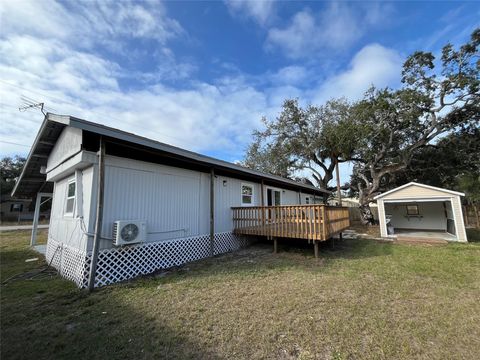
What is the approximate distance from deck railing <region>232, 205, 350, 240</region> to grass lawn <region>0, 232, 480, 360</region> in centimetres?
129

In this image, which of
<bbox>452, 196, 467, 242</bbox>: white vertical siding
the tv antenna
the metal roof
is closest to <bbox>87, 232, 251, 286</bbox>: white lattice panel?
the metal roof

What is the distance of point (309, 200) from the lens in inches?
675

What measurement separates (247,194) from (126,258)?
5.79 meters

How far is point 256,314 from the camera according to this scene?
11.5ft

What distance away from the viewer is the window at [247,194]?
9.77 m

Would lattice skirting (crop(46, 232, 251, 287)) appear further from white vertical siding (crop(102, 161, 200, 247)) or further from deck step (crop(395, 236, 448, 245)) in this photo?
deck step (crop(395, 236, 448, 245))

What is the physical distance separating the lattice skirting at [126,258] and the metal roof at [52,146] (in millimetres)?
2598

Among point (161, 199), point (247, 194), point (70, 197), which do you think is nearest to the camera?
point (161, 199)

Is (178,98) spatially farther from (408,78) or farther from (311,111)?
(408,78)

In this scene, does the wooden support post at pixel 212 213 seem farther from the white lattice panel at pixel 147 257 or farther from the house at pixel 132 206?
the white lattice panel at pixel 147 257

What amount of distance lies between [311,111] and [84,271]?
19.7 m

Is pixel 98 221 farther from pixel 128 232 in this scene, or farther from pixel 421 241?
pixel 421 241

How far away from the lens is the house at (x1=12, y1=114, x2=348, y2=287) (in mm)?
4980

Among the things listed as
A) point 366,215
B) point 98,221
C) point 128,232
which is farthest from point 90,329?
point 366,215
